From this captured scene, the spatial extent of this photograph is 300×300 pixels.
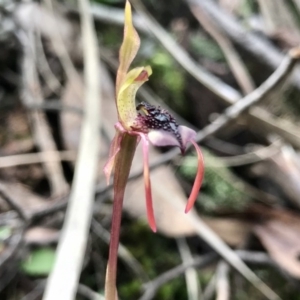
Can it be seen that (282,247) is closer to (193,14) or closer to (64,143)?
(64,143)

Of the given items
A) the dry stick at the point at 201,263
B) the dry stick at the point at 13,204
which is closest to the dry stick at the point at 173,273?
the dry stick at the point at 201,263

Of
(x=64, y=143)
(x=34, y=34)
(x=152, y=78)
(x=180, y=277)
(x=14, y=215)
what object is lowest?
(x=180, y=277)

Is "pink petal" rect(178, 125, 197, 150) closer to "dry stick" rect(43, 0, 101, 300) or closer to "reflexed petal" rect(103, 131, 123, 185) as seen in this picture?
"reflexed petal" rect(103, 131, 123, 185)

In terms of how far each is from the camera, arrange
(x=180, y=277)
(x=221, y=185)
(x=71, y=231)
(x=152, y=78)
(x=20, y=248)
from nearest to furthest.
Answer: (x=71, y=231) < (x=20, y=248) < (x=180, y=277) < (x=221, y=185) < (x=152, y=78)

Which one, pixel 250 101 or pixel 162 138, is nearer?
pixel 162 138

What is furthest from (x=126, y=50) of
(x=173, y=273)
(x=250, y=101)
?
(x=173, y=273)

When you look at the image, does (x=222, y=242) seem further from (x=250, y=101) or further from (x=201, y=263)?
(x=250, y=101)

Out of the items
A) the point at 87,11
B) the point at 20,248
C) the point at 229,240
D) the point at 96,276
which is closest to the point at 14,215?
the point at 20,248
